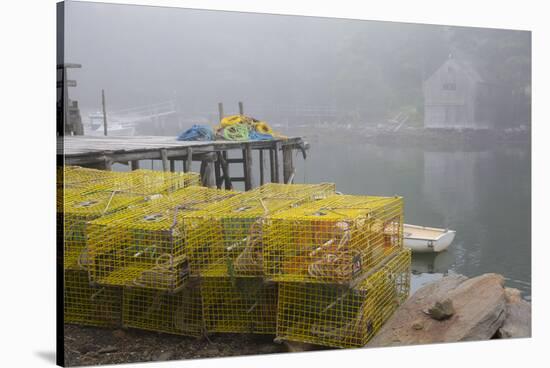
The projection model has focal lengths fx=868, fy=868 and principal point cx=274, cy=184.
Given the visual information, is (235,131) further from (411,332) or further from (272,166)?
(411,332)

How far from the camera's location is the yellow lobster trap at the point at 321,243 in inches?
255

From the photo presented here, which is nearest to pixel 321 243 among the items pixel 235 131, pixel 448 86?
pixel 235 131

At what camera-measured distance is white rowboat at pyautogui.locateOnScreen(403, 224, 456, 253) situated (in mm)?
8305

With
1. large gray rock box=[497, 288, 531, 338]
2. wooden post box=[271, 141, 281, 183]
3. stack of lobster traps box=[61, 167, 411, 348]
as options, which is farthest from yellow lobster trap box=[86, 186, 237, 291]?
large gray rock box=[497, 288, 531, 338]

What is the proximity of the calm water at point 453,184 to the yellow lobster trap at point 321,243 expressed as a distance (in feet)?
1.46

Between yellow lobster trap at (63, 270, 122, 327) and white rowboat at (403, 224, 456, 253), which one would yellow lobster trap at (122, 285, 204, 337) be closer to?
yellow lobster trap at (63, 270, 122, 327)

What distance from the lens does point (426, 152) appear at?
762cm

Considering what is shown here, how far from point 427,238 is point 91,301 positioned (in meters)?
3.45

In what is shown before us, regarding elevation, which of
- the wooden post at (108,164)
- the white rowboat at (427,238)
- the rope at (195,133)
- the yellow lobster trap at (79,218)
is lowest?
the white rowboat at (427,238)

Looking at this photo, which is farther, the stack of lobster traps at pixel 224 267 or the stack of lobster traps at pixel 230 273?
the stack of lobster traps at pixel 230 273

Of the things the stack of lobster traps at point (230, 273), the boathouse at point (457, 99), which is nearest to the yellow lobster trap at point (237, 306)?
the stack of lobster traps at point (230, 273)

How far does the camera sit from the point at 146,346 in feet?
21.7

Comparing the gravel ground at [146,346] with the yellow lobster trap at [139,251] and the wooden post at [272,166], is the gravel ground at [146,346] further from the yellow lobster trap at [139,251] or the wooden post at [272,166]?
the wooden post at [272,166]

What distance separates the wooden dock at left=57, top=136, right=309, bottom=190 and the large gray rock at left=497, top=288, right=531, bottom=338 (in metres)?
2.18
